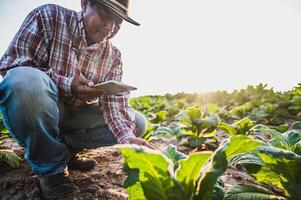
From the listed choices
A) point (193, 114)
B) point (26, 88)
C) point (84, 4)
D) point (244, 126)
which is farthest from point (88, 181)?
point (244, 126)

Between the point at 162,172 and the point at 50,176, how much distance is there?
1100 mm

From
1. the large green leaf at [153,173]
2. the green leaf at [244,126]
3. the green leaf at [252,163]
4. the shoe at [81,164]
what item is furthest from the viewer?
the green leaf at [244,126]

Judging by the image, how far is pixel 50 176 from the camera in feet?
5.99

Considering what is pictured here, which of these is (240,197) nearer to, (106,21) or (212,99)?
(106,21)

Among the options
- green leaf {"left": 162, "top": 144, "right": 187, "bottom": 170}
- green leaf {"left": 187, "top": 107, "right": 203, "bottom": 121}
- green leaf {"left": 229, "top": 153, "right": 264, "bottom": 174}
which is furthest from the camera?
green leaf {"left": 187, "top": 107, "right": 203, "bottom": 121}

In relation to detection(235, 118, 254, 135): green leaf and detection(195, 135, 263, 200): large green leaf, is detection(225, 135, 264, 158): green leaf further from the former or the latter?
detection(235, 118, 254, 135): green leaf

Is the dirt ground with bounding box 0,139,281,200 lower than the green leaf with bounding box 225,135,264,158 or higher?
lower

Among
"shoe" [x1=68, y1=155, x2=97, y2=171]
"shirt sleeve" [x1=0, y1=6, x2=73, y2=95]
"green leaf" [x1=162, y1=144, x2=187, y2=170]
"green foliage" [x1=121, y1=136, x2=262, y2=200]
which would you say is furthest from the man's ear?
"green foliage" [x1=121, y1=136, x2=262, y2=200]

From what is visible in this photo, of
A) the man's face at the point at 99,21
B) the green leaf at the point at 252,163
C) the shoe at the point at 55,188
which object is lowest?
the shoe at the point at 55,188

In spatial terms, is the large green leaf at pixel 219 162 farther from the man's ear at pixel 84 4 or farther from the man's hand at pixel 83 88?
the man's ear at pixel 84 4

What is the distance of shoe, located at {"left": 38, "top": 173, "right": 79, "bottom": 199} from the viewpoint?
1.80 m

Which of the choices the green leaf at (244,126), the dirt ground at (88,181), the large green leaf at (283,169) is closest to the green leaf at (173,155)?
the large green leaf at (283,169)

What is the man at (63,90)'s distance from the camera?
1780 millimetres

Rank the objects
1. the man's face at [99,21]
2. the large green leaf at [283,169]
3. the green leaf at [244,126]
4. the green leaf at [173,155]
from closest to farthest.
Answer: the large green leaf at [283,169], the green leaf at [173,155], the man's face at [99,21], the green leaf at [244,126]
